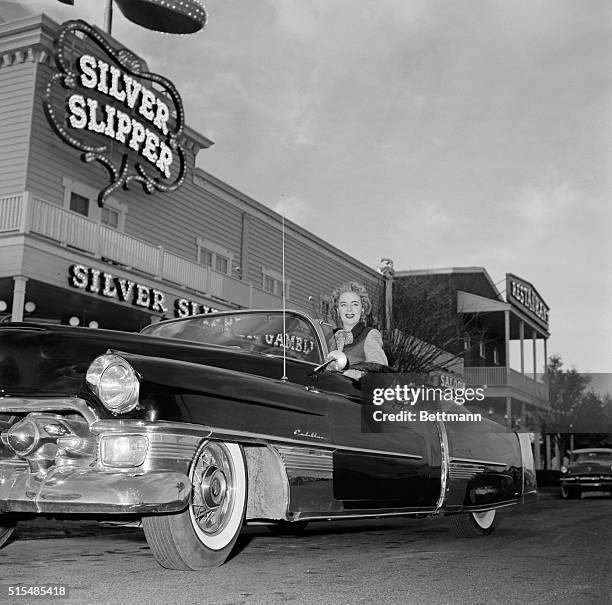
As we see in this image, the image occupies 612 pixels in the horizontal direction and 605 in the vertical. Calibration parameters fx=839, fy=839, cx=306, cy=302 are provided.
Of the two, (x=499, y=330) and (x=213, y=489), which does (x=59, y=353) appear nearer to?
(x=213, y=489)

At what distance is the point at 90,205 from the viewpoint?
1802 centimetres

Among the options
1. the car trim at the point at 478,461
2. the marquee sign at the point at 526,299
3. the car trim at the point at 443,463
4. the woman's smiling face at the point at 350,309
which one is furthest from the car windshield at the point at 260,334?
the marquee sign at the point at 526,299

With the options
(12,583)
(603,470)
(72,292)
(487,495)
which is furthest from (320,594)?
(603,470)

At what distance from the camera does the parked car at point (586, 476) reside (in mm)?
18906

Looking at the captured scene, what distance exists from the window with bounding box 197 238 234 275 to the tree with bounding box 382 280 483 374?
4.86 metres

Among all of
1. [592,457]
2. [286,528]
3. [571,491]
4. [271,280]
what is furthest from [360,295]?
[271,280]

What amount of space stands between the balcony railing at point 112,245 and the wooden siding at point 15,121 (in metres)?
1.89

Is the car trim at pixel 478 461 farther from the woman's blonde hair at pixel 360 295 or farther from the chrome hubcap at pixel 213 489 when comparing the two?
the chrome hubcap at pixel 213 489

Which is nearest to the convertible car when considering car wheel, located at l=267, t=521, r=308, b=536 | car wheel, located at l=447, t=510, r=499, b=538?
car wheel, located at l=447, t=510, r=499, b=538

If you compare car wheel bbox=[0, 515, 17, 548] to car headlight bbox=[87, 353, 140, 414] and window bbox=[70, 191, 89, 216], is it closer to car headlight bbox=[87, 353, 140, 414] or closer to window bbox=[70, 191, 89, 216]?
car headlight bbox=[87, 353, 140, 414]

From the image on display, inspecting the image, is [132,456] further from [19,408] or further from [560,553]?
[560,553]

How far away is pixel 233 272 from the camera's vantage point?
77.7ft

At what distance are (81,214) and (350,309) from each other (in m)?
12.7

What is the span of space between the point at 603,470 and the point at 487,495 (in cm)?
1434
